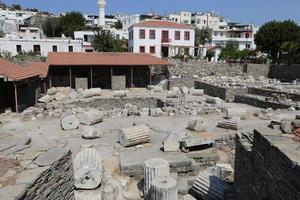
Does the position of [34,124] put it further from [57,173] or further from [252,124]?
[252,124]

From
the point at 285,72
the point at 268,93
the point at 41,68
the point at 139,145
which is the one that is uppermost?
the point at 41,68

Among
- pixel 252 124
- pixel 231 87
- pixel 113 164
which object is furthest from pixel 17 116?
pixel 231 87

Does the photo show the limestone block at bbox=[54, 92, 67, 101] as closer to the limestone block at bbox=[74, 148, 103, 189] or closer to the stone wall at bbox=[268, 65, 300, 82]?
the limestone block at bbox=[74, 148, 103, 189]

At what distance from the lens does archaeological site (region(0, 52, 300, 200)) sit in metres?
6.08

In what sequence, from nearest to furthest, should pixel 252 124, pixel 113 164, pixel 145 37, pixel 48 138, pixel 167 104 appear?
pixel 113 164, pixel 48 138, pixel 252 124, pixel 167 104, pixel 145 37

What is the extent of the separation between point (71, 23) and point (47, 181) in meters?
61.2

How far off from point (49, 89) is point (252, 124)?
56.6ft

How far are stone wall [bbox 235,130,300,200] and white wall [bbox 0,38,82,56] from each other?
39.5 meters

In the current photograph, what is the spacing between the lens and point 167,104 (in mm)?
21578

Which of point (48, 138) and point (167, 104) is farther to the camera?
point (167, 104)

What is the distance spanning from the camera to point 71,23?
63094 millimetres

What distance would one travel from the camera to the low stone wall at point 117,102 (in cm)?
2192

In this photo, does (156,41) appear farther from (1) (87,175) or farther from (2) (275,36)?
(1) (87,175)

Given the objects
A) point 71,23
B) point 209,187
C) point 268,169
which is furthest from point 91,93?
point 71,23
